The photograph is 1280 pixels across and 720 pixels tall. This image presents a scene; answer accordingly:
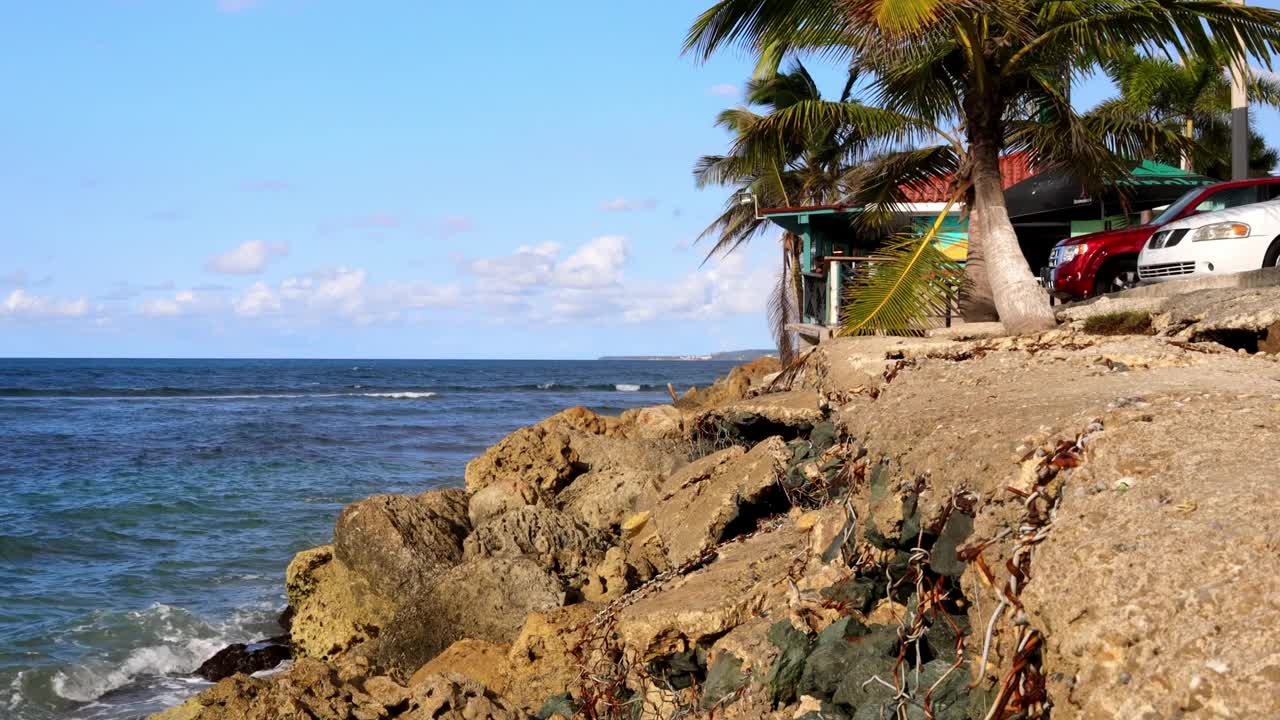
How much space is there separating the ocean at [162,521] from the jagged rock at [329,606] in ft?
3.11

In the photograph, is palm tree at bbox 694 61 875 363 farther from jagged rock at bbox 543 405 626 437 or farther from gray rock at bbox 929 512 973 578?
gray rock at bbox 929 512 973 578

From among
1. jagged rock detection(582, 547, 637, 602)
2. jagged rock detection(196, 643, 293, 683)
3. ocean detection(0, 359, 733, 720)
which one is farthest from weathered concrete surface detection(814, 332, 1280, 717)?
ocean detection(0, 359, 733, 720)

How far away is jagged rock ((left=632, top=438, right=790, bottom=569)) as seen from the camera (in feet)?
24.8

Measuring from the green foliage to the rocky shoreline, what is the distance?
173cm

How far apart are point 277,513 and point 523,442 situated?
6585mm

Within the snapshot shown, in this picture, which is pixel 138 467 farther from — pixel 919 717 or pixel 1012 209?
pixel 919 717

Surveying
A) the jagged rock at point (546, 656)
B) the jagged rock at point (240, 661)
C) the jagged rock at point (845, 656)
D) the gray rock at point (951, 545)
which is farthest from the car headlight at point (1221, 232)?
the jagged rock at point (240, 661)

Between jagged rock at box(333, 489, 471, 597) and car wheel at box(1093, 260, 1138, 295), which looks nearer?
jagged rock at box(333, 489, 471, 597)

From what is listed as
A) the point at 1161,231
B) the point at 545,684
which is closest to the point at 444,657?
the point at 545,684

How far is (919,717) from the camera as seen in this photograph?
3500 mm

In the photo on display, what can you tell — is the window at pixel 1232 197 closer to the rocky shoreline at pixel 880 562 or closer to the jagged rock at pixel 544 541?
the rocky shoreline at pixel 880 562

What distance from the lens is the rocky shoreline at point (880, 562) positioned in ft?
9.02

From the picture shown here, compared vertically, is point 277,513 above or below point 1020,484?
below

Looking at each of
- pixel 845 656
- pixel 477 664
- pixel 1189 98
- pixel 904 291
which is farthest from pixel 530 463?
pixel 1189 98
